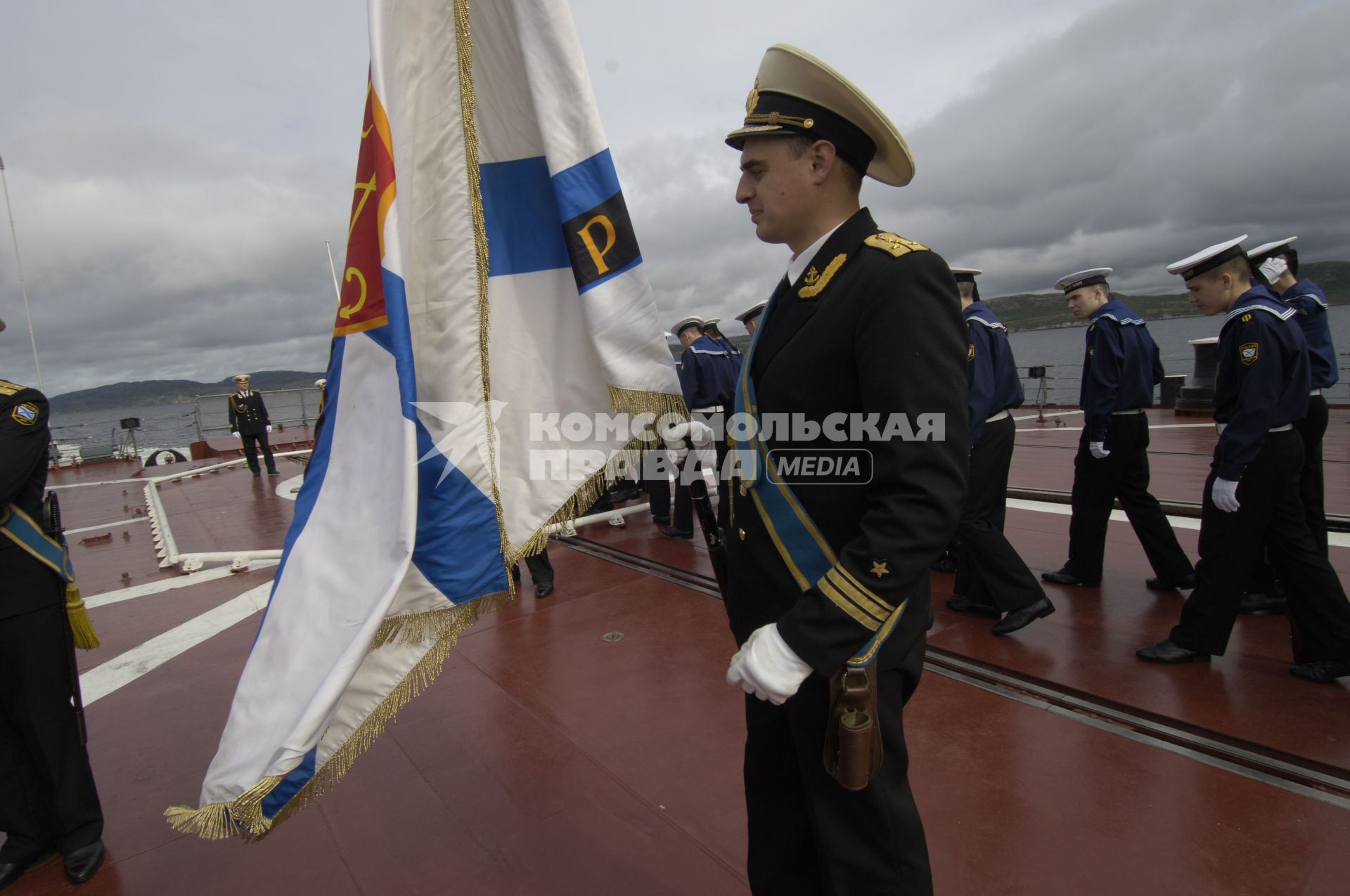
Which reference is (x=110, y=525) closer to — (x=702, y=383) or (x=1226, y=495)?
(x=702, y=383)

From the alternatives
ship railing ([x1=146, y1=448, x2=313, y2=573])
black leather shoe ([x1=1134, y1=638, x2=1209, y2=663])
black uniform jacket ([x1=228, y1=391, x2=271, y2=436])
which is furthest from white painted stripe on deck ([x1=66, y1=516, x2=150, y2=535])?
black leather shoe ([x1=1134, y1=638, x2=1209, y2=663])

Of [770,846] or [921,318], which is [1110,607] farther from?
[921,318]

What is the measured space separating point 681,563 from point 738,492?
3.96m

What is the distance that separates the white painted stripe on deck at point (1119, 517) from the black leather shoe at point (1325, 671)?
62.2 inches

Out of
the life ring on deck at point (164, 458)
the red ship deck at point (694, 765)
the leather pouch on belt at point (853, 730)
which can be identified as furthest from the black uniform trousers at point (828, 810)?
the life ring on deck at point (164, 458)

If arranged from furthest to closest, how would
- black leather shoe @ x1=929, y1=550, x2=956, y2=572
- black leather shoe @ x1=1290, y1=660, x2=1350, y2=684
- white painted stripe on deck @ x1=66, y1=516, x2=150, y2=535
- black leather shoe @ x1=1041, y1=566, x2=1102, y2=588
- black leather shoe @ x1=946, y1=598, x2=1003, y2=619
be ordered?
1. white painted stripe on deck @ x1=66, y1=516, x2=150, y2=535
2. black leather shoe @ x1=929, y1=550, x2=956, y2=572
3. black leather shoe @ x1=1041, y1=566, x2=1102, y2=588
4. black leather shoe @ x1=946, y1=598, x2=1003, y2=619
5. black leather shoe @ x1=1290, y1=660, x2=1350, y2=684

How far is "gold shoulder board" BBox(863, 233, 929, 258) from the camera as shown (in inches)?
52.5

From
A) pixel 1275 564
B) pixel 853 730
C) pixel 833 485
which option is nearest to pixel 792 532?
pixel 833 485

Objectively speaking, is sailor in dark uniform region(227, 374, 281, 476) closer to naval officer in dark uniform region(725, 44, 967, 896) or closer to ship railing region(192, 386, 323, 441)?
ship railing region(192, 386, 323, 441)

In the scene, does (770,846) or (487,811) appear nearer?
(770,846)

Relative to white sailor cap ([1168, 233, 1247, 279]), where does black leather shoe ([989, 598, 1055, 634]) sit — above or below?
below

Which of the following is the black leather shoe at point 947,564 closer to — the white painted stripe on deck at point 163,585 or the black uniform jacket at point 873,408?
the black uniform jacket at point 873,408

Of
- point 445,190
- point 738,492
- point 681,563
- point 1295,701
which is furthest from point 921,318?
point 681,563

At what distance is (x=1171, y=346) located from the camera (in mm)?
70188
